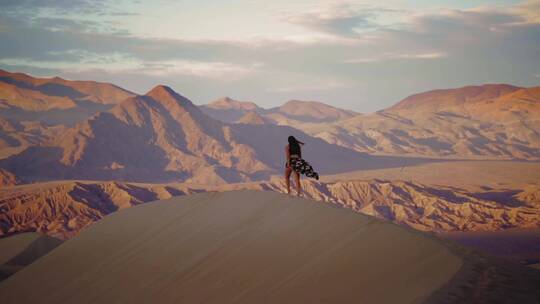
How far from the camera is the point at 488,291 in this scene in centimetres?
763

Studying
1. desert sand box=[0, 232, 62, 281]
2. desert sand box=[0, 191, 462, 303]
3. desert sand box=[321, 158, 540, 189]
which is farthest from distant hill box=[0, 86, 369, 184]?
desert sand box=[0, 191, 462, 303]

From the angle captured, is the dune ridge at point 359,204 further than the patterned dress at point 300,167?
Yes

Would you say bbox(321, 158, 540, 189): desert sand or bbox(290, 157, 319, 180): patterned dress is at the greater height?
bbox(290, 157, 319, 180): patterned dress

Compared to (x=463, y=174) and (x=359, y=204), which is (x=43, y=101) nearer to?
(x=463, y=174)

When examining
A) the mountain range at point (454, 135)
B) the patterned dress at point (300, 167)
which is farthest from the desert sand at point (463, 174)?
the patterned dress at point (300, 167)

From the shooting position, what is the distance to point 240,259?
11.1 meters

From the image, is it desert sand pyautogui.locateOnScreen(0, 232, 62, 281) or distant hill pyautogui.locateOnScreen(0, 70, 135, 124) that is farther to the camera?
distant hill pyautogui.locateOnScreen(0, 70, 135, 124)

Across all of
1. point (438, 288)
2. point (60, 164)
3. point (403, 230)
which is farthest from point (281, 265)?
point (60, 164)

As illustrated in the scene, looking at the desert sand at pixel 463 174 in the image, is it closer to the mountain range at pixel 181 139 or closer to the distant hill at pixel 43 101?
the mountain range at pixel 181 139

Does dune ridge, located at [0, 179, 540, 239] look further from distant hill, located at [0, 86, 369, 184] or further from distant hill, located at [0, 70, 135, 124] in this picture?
distant hill, located at [0, 70, 135, 124]

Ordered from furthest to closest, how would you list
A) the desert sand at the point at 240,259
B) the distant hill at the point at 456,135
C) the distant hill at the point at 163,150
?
the distant hill at the point at 456,135, the distant hill at the point at 163,150, the desert sand at the point at 240,259

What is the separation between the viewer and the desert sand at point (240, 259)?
28.7 feet

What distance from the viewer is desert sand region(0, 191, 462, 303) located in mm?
8734

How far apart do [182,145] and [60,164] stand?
89.1 feet
